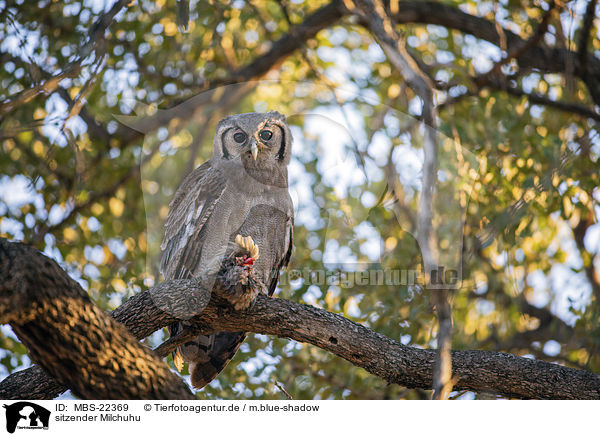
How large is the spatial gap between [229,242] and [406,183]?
0.99 metres

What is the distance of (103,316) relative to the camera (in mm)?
2020

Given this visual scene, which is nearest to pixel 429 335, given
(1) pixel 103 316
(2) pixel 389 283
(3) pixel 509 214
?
(2) pixel 389 283

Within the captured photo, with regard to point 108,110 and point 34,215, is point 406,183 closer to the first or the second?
point 108,110

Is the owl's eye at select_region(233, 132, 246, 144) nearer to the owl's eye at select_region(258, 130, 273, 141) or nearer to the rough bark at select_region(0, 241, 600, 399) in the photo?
the owl's eye at select_region(258, 130, 273, 141)

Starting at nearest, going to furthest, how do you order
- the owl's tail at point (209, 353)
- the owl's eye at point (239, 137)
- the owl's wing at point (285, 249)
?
the owl's eye at point (239, 137), the owl's tail at point (209, 353), the owl's wing at point (285, 249)

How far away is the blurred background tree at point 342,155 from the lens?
3.26 meters

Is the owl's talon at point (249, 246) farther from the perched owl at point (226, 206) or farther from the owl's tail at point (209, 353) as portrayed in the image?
the owl's tail at point (209, 353)

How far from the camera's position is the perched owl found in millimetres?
3148

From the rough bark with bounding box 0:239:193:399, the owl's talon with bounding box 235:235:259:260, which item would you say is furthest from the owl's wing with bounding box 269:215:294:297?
the rough bark with bounding box 0:239:193:399

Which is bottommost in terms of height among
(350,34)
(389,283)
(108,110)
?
(389,283)
